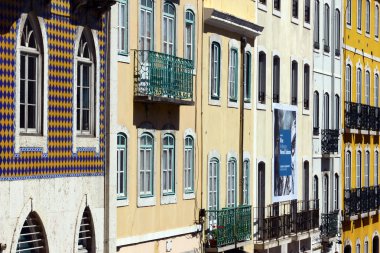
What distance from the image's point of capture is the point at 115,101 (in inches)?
1160

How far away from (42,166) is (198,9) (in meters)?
10.3

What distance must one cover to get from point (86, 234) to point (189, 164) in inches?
288

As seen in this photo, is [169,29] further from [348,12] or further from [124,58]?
[348,12]

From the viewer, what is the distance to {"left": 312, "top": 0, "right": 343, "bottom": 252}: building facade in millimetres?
49816

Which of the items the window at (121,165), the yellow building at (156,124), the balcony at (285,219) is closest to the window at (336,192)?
the balcony at (285,219)

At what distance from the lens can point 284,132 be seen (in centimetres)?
4506

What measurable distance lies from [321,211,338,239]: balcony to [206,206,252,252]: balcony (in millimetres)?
10512

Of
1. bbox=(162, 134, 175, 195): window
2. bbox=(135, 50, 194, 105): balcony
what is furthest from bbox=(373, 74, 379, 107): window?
bbox=(135, 50, 194, 105): balcony

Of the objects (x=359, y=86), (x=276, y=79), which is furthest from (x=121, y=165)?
(x=359, y=86)

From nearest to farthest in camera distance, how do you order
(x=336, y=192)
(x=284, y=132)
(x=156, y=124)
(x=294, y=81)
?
(x=156, y=124)
(x=284, y=132)
(x=294, y=81)
(x=336, y=192)

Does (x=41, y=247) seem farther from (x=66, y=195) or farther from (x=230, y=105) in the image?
(x=230, y=105)

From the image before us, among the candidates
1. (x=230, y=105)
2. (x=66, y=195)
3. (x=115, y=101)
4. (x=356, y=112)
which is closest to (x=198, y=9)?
(x=230, y=105)

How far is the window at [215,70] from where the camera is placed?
1475 inches

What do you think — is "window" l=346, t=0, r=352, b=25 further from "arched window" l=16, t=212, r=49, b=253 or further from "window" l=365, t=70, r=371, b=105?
"arched window" l=16, t=212, r=49, b=253
